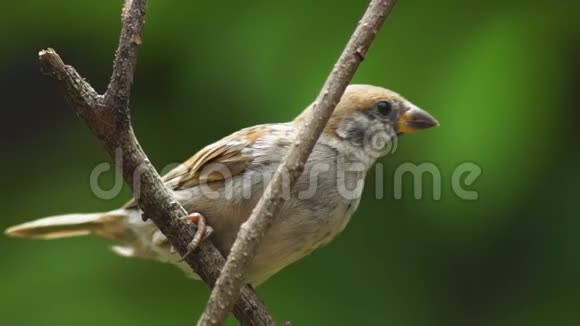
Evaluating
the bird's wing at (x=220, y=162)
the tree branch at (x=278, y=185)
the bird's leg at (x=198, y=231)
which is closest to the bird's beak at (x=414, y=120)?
the bird's wing at (x=220, y=162)

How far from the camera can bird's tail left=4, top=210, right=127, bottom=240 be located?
3046mm

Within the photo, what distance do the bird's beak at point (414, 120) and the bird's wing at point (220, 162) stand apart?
417 millimetres

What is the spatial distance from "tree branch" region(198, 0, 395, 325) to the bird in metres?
0.54

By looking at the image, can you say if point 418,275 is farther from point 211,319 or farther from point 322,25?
point 211,319

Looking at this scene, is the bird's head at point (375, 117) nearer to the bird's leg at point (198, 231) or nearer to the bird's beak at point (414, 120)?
the bird's beak at point (414, 120)

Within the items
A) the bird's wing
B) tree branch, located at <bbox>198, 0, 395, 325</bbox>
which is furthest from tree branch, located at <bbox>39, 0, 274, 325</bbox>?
the bird's wing

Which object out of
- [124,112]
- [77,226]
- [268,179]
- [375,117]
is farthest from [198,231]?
[77,226]

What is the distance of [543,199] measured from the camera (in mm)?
3041

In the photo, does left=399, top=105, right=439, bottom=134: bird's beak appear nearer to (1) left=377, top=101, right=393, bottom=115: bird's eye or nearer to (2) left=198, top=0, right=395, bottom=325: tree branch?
(1) left=377, top=101, right=393, bottom=115: bird's eye

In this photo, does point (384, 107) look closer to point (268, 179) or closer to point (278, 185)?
point (268, 179)

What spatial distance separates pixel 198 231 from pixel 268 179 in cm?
35

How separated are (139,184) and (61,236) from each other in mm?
1225

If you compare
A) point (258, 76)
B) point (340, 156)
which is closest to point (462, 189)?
point (340, 156)

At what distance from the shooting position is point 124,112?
1.94m
